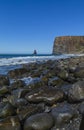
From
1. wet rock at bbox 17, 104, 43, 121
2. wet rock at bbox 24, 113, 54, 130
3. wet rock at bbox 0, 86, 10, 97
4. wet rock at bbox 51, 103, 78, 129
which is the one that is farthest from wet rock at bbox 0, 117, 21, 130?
wet rock at bbox 0, 86, 10, 97

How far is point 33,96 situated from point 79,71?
4.79 meters

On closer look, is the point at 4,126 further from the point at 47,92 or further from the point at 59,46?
the point at 59,46

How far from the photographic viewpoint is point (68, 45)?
356 feet

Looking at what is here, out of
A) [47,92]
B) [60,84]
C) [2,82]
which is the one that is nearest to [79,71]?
[60,84]

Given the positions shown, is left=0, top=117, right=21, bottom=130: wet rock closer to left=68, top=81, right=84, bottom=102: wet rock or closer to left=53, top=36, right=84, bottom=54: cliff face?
left=68, top=81, right=84, bottom=102: wet rock

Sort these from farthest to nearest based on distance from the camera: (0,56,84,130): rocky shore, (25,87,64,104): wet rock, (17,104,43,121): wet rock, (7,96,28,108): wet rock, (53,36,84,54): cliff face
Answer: (53,36,84,54): cliff face → (7,96,28,108): wet rock → (25,87,64,104): wet rock → (17,104,43,121): wet rock → (0,56,84,130): rocky shore

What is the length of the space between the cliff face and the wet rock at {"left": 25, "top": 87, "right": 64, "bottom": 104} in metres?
94.2

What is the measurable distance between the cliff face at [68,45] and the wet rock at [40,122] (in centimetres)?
9588

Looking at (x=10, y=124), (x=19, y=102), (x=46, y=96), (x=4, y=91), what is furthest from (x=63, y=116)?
(x=4, y=91)

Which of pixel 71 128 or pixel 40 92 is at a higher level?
pixel 40 92

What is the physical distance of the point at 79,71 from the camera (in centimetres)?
1102

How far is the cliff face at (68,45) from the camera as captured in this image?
340 ft

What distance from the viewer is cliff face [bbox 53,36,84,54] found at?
340 ft

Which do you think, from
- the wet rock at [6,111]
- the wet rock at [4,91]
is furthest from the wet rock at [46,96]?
the wet rock at [4,91]
